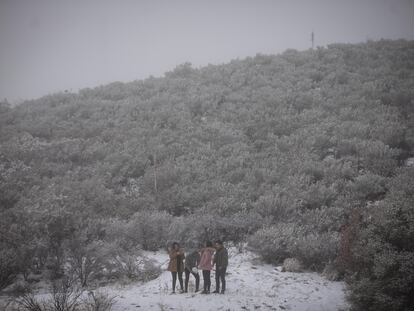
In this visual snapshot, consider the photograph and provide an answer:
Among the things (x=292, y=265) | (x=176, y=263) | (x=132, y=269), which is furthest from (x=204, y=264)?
(x=292, y=265)

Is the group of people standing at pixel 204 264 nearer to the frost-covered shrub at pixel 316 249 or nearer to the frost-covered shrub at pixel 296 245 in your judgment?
the frost-covered shrub at pixel 296 245

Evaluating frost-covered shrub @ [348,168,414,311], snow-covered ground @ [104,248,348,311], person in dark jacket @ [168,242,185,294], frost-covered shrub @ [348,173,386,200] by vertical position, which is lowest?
snow-covered ground @ [104,248,348,311]

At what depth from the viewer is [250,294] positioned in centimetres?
822

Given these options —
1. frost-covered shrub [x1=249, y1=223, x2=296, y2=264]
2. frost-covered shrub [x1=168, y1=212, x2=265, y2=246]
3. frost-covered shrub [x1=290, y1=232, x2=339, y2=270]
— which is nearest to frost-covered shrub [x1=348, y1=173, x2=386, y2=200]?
frost-covered shrub [x1=290, y1=232, x2=339, y2=270]

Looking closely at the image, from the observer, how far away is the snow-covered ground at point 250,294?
7.64 m

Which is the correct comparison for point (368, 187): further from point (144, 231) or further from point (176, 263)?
point (144, 231)

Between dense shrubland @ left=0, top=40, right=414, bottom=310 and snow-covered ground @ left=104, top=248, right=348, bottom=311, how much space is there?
589mm

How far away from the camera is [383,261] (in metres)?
6.62

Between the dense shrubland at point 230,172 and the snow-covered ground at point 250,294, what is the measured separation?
0.59 meters

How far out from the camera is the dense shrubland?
9.08m

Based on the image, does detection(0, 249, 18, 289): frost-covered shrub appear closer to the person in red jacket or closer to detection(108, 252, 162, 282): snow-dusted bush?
detection(108, 252, 162, 282): snow-dusted bush

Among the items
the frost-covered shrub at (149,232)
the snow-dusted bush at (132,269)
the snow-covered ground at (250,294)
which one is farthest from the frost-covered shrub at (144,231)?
the snow-covered ground at (250,294)

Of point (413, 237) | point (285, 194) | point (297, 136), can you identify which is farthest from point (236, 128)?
point (413, 237)

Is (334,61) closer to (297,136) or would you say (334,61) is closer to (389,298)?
(297,136)
